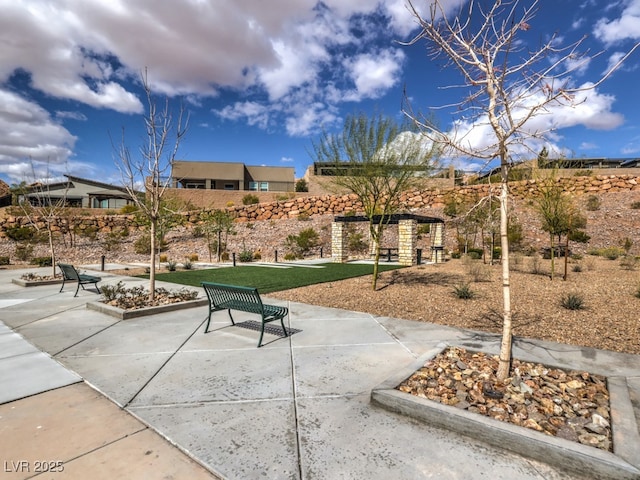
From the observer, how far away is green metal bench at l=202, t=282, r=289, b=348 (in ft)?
16.7

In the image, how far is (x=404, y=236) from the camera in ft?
56.2

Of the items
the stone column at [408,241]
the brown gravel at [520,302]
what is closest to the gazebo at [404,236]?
the stone column at [408,241]

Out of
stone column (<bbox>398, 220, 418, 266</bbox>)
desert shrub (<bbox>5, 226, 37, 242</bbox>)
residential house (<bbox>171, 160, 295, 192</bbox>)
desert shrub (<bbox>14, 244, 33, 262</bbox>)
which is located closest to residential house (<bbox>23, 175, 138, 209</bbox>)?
residential house (<bbox>171, 160, 295, 192</bbox>)

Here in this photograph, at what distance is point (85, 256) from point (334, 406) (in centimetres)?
2494

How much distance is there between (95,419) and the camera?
9.68 ft

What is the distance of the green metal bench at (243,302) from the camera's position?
16.7 feet

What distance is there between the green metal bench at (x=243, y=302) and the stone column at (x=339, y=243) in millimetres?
13610

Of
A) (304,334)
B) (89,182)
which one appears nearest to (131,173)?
(304,334)

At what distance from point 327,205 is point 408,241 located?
724 inches

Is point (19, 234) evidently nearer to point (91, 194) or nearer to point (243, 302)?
point (91, 194)

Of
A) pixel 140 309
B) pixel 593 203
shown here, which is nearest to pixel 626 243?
pixel 593 203

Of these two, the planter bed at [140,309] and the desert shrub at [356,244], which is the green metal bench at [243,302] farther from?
the desert shrub at [356,244]

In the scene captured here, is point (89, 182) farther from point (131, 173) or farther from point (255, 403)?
point (255, 403)

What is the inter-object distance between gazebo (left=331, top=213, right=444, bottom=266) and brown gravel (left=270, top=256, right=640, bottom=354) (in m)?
4.41
